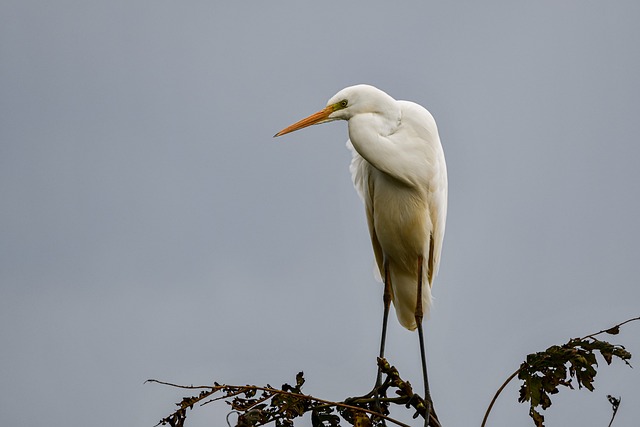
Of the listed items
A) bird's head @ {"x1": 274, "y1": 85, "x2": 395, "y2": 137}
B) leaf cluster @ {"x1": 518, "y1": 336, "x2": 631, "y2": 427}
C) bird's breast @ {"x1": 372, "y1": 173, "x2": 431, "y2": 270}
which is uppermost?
bird's head @ {"x1": 274, "y1": 85, "x2": 395, "y2": 137}

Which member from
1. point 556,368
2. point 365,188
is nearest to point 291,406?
point 556,368

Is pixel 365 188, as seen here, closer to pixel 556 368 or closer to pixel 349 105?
pixel 349 105

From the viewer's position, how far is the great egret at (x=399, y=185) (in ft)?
16.6

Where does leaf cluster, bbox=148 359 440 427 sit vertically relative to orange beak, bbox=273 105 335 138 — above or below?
below

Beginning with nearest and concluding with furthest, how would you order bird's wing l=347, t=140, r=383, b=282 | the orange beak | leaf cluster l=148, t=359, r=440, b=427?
leaf cluster l=148, t=359, r=440, b=427 → the orange beak → bird's wing l=347, t=140, r=383, b=282

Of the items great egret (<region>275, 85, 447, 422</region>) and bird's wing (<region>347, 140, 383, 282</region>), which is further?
bird's wing (<region>347, 140, 383, 282</region>)

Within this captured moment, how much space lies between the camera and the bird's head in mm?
5004

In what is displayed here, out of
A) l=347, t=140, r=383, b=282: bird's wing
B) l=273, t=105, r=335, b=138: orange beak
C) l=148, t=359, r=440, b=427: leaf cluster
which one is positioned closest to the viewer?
l=148, t=359, r=440, b=427: leaf cluster

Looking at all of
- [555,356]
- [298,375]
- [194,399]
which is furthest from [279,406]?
[555,356]

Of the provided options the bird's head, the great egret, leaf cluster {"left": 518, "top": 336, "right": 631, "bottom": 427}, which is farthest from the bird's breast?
leaf cluster {"left": 518, "top": 336, "right": 631, "bottom": 427}

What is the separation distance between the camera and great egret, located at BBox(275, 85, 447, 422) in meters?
5.05

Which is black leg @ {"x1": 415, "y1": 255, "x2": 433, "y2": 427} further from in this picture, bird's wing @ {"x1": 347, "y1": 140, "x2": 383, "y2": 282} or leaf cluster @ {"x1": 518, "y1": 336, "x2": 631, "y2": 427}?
leaf cluster @ {"x1": 518, "y1": 336, "x2": 631, "y2": 427}

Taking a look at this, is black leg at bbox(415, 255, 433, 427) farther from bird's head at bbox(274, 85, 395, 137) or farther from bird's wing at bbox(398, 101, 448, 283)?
bird's head at bbox(274, 85, 395, 137)

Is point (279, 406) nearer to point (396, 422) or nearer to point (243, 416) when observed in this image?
point (243, 416)
